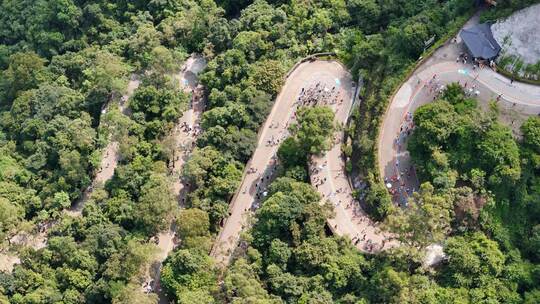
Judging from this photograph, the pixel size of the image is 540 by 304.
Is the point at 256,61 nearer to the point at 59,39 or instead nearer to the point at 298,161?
the point at 298,161

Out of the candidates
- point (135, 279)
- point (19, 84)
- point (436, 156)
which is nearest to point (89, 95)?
point (19, 84)

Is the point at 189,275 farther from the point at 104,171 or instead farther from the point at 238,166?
the point at 104,171

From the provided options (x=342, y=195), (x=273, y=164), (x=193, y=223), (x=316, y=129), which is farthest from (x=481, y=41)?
(x=193, y=223)

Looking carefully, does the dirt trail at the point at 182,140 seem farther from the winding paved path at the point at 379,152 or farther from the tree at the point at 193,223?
the winding paved path at the point at 379,152

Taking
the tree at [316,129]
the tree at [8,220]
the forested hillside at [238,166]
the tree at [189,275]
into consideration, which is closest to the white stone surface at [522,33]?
the forested hillside at [238,166]

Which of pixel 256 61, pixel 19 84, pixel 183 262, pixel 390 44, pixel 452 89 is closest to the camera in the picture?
pixel 183 262

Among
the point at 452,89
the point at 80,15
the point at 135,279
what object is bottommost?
the point at 135,279
